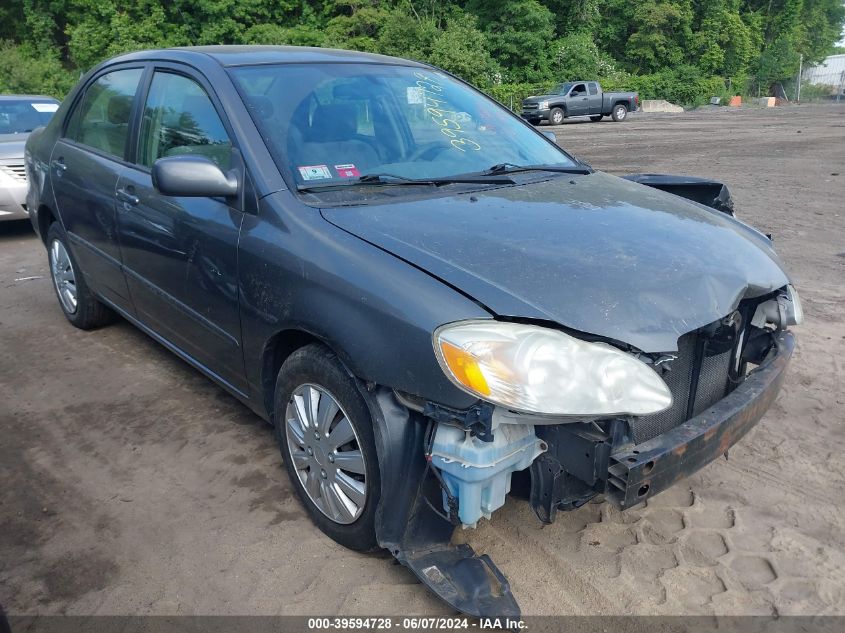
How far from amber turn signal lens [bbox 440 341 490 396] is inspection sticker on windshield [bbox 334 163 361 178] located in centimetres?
106

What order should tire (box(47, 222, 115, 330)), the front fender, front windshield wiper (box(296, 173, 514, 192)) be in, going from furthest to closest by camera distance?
tire (box(47, 222, 115, 330))
front windshield wiper (box(296, 173, 514, 192))
the front fender

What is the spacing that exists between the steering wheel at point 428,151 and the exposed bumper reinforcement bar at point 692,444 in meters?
1.52

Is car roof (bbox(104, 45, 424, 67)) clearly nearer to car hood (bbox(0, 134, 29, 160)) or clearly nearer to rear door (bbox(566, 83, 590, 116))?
car hood (bbox(0, 134, 29, 160))

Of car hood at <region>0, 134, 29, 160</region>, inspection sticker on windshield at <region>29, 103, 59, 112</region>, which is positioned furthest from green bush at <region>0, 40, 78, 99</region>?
car hood at <region>0, 134, 29, 160</region>

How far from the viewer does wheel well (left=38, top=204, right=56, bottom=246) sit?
4.63 metres

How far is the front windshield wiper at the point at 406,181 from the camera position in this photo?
2686 mm

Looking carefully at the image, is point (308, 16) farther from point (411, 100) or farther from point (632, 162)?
point (411, 100)

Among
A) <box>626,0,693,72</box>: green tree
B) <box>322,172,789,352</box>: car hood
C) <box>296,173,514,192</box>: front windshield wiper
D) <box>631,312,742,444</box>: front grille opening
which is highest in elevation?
<box>626,0,693,72</box>: green tree

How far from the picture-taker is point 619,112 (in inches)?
1187

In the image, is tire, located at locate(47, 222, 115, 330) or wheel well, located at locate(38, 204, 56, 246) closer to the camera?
tire, located at locate(47, 222, 115, 330)

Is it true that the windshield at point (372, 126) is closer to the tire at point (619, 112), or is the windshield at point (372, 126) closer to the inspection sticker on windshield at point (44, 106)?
the inspection sticker on windshield at point (44, 106)

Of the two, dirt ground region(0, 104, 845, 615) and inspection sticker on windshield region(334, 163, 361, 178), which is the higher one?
inspection sticker on windshield region(334, 163, 361, 178)

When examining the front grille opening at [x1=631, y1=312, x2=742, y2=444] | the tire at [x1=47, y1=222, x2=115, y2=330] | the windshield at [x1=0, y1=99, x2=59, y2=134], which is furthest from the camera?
the windshield at [x1=0, y1=99, x2=59, y2=134]

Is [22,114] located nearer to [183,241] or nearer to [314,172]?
[183,241]
